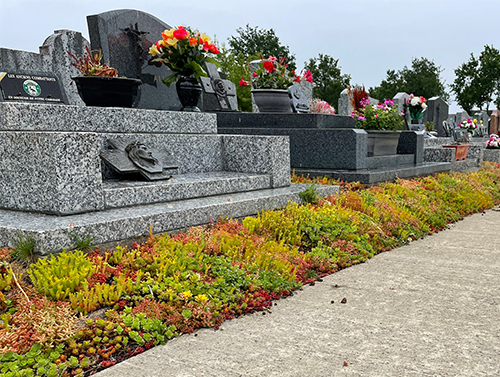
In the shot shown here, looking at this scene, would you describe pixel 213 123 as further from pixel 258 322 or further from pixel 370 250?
pixel 258 322

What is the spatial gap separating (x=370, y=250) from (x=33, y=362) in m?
3.52

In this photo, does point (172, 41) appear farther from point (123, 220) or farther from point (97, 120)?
point (123, 220)

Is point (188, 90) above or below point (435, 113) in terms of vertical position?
above

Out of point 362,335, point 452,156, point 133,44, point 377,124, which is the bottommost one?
point 362,335

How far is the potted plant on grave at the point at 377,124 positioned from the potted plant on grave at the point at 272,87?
4.33 feet

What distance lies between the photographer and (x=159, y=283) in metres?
3.47

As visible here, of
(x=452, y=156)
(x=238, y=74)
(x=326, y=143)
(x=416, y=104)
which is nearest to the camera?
(x=326, y=143)

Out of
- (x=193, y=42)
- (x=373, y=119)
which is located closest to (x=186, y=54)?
(x=193, y=42)

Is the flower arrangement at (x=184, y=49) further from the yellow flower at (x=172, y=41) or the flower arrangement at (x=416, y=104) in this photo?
the flower arrangement at (x=416, y=104)

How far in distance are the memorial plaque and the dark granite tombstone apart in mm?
4043

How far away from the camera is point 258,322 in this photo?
3264mm

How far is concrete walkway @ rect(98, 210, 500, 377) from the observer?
261 centimetres

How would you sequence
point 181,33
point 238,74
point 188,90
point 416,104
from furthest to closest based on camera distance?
1. point 238,74
2. point 416,104
3. point 188,90
4. point 181,33

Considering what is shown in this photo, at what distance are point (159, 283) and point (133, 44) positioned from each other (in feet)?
20.1
